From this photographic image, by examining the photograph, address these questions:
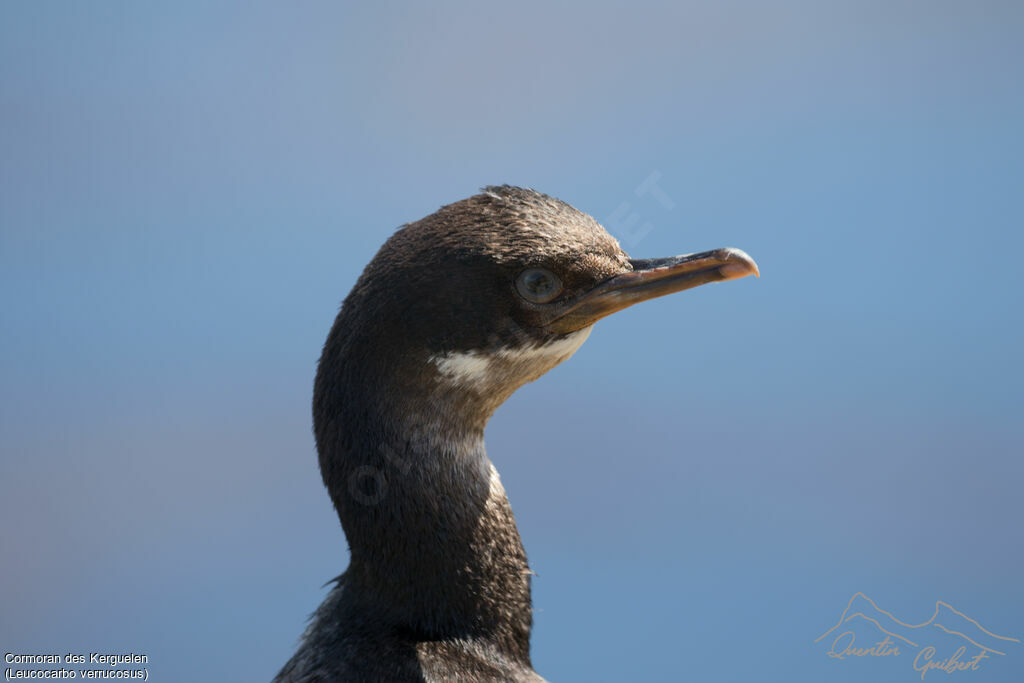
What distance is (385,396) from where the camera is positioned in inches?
93.8

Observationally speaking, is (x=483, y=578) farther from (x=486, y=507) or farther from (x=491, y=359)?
(x=491, y=359)

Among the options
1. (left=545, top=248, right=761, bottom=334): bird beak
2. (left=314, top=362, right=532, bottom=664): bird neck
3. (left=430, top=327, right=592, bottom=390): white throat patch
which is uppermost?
(left=545, top=248, right=761, bottom=334): bird beak

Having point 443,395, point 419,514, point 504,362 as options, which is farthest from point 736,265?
point 419,514

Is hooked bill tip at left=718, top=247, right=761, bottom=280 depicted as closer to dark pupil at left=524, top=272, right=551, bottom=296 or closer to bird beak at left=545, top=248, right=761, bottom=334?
bird beak at left=545, top=248, right=761, bottom=334

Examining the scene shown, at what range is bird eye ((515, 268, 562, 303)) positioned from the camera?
238 cm

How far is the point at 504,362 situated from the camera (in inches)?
95.7

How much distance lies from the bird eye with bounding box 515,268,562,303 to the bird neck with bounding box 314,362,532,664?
0.33m

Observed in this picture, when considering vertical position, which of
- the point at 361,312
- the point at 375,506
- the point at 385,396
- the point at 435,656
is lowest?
the point at 435,656

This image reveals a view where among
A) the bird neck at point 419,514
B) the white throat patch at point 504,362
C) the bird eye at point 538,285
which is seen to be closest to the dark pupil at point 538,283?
the bird eye at point 538,285

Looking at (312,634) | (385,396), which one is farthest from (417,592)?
(385,396)

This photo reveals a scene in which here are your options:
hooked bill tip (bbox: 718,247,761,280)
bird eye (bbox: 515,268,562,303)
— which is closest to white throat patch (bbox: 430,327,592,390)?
bird eye (bbox: 515,268,562,303)

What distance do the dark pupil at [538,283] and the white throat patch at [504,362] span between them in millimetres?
144

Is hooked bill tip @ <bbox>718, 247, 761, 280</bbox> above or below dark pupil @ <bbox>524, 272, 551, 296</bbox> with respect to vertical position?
below

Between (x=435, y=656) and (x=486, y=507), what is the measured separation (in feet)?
1.26
